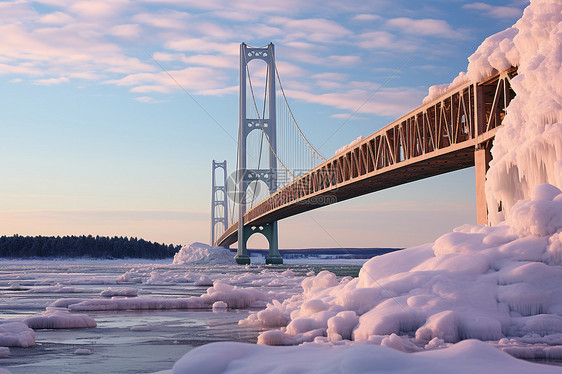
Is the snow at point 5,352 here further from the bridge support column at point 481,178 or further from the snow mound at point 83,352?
the bridge support column at point 481,178

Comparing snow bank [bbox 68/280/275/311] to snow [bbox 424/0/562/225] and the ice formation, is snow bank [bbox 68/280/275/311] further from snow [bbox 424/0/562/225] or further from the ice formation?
snow [bbox 424/0/562/225]

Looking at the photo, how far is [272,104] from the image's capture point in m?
59.8

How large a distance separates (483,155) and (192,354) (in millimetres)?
14882

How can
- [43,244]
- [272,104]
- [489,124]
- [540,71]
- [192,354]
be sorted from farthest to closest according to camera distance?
[43,244]
[272,104]
[489,124]
[540,71]
[192,354]

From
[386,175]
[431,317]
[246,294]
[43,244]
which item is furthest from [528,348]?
[43,244]

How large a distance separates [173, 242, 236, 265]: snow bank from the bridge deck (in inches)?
1466

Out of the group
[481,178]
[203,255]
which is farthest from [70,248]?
[481,178]

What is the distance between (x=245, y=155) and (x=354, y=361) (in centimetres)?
5284

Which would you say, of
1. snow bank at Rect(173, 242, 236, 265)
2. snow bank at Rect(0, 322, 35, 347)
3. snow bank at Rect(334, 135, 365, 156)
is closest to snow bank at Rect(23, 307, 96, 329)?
snow bank at Rect(0, 322, 35, 347)

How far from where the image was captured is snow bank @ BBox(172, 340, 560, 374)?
4.53 m

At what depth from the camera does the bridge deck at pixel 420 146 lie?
1838 centimetres

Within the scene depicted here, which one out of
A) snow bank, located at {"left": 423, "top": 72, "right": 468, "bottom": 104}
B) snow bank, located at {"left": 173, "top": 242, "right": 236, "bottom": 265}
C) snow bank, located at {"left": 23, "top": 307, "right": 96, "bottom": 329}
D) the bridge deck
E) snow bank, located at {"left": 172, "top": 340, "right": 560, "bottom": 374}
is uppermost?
snow bank, located at {"left": 423, "top": 72, "right": 468, "bottom": 104}

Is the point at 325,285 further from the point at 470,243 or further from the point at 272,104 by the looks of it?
the point at 272,104

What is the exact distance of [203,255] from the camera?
8231cm
